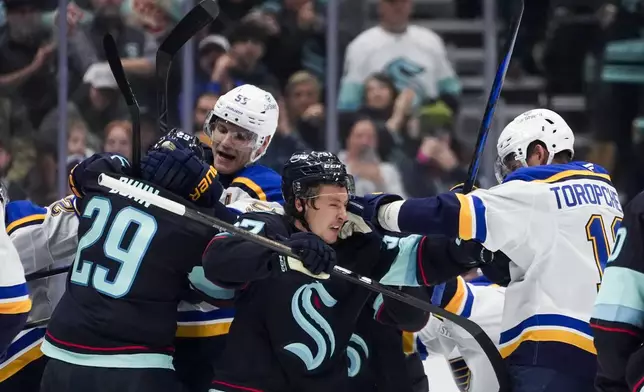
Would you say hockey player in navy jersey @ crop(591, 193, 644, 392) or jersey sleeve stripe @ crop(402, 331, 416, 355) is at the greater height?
hockey player in navy jersey @ crop(591, 193, 644, 392)

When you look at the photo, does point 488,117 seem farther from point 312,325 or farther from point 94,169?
point 94,169

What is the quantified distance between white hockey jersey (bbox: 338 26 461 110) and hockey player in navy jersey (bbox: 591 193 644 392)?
404 centimetres

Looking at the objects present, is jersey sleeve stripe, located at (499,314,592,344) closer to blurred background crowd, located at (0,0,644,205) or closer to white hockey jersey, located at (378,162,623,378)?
white hockey jersey, located at (378,162,623,378)

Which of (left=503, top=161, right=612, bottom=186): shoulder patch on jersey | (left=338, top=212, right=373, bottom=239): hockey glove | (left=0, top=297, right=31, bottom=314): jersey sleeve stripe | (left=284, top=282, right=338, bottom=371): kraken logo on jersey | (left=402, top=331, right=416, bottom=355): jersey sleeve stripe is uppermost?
(left=503, top=161, right=612, bottom=186): shoulder patch on jersey

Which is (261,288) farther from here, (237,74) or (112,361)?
(237,74)

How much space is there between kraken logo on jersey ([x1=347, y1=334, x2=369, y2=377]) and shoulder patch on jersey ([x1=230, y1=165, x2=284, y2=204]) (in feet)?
1.48

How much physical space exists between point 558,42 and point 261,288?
14.0ft

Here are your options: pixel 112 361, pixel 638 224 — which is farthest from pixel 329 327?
pixel 638 224

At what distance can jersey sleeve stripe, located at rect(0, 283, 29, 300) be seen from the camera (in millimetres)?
3162

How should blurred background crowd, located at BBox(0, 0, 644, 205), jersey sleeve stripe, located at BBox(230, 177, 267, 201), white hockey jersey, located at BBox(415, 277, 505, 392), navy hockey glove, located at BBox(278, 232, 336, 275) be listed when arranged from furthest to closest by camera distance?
blurred background crowd, located at BBox(0, 0, 644, 205) < white hockey jersey, located at BBox(415, 277, 505, 392) < jersey sleeve stripe, located at BBox(230, 177, 267, 201) < navy hockey glove, located at BBox(278, 232, 336, 275)

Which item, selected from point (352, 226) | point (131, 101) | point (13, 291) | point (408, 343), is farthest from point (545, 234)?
point (13, 291)

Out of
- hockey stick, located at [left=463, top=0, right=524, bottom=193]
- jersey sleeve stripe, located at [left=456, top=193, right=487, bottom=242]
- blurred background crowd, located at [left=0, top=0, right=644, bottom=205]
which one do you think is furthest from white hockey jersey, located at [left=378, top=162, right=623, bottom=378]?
blurred background crowd, located at [left=0, top=0, right=644, bottom=205]

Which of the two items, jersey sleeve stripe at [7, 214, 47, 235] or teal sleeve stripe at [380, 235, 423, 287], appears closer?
teal sleeve stripe at [380, 235, 423, 287]

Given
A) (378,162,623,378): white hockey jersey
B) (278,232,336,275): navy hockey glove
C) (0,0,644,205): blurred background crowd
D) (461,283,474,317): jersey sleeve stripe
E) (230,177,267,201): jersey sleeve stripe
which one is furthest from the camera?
(0,0,644,205): blurred background crowd
